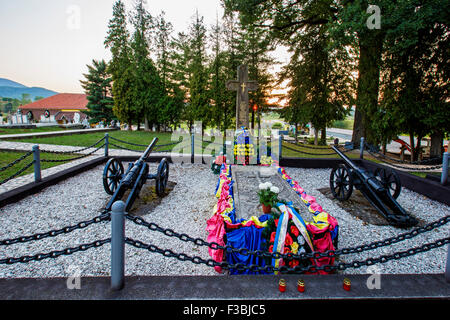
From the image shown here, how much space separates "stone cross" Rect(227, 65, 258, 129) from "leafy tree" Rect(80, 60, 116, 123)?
2392 centimetres

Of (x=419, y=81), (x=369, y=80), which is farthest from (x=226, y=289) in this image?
(x=369, y=80)

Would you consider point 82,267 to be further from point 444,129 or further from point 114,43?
point 114,43

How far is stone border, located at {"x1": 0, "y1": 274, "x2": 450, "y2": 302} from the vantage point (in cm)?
208

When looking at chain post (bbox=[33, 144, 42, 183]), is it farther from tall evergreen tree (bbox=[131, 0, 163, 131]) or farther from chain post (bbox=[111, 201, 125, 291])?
tall evergreen tree (bbox=[131, 0, 163, 131])

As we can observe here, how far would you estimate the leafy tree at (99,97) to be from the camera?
30.3 metres

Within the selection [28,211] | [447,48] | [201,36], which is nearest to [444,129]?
[447,48]

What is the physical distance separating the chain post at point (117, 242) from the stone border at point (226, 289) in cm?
9

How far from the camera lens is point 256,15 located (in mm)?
14156

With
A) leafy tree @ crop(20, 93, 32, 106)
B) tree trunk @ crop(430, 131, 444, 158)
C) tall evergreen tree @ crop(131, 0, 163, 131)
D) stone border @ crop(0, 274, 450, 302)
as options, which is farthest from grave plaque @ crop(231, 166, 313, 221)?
leafy tree @ crop(20, 93, 32, 106)

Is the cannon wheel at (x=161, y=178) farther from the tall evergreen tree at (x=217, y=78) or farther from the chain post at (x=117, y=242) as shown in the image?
the tall evergreen tree at (x=217, y=78)

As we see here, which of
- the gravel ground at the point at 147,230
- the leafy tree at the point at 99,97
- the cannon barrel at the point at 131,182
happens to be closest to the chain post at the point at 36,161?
the gravel ground at the point at 147,230

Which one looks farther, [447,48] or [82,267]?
[447,48]

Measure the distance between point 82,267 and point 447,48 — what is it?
557 inches

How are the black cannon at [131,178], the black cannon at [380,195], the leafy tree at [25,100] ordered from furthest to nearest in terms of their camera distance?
the leafy tree at [25,100] < the black cannon at [131,178] < the black cannon at [380,195]
